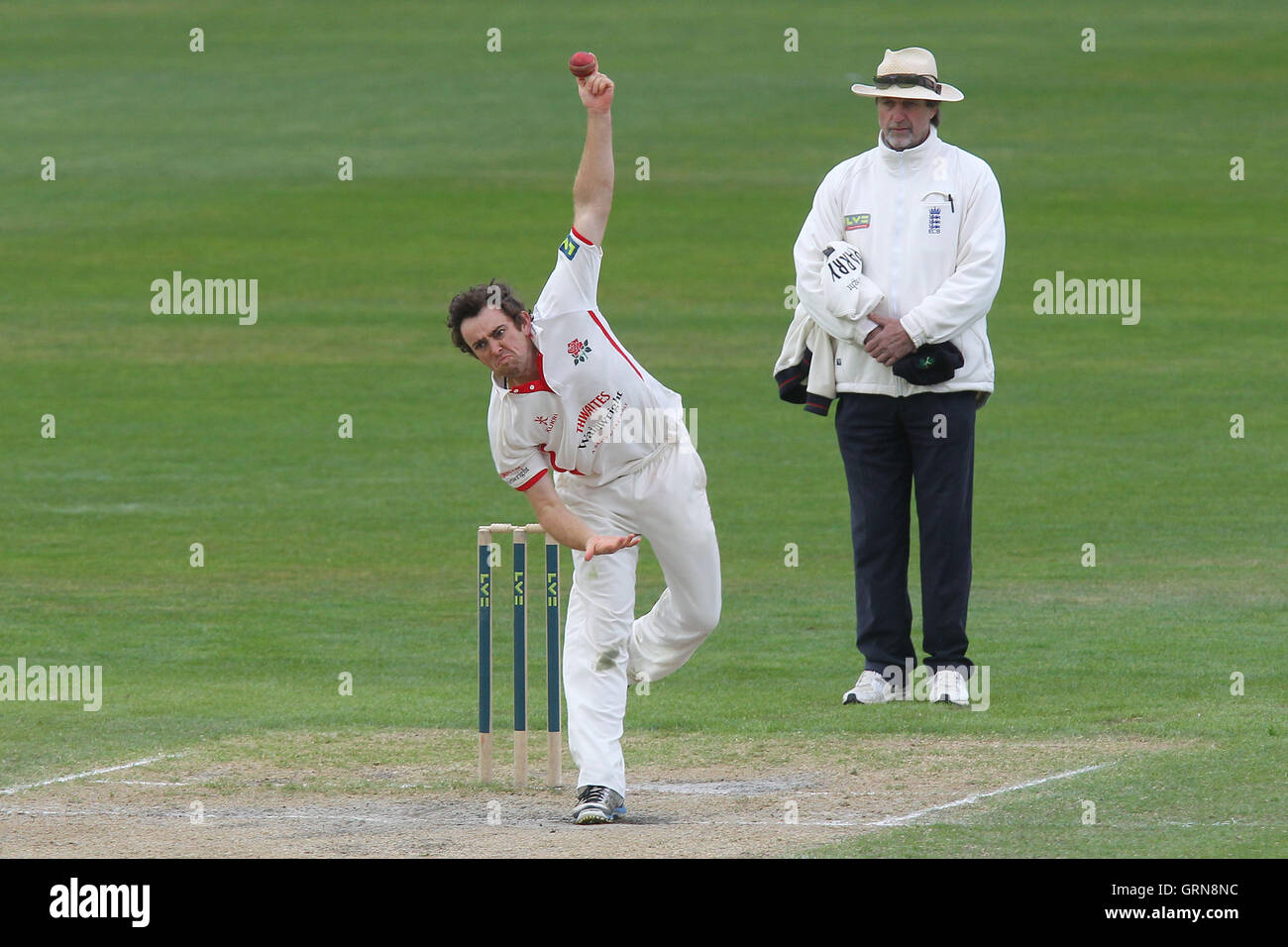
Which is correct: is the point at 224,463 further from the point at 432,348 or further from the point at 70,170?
the point at 70,170

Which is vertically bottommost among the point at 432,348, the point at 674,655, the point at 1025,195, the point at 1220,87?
the point at 674,655

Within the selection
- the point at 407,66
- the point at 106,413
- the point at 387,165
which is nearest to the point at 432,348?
the point at 106,413

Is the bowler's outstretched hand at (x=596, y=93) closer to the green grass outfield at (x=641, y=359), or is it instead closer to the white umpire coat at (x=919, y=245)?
the white umpire coat at (x=919, y=245)

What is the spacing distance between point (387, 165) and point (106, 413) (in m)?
17.1

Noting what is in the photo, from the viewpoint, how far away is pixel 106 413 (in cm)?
1988

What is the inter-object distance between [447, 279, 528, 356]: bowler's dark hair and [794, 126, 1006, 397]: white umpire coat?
2343mm

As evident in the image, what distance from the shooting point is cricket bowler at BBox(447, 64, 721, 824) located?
7160 millimetres

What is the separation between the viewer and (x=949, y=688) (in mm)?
9234

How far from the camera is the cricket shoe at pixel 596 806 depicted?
7.12 metres

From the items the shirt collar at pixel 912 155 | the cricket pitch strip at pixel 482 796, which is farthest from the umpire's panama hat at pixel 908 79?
the cricket pitch strip at pixel 482 796

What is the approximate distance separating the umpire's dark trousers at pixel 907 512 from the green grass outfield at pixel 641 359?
44cm
